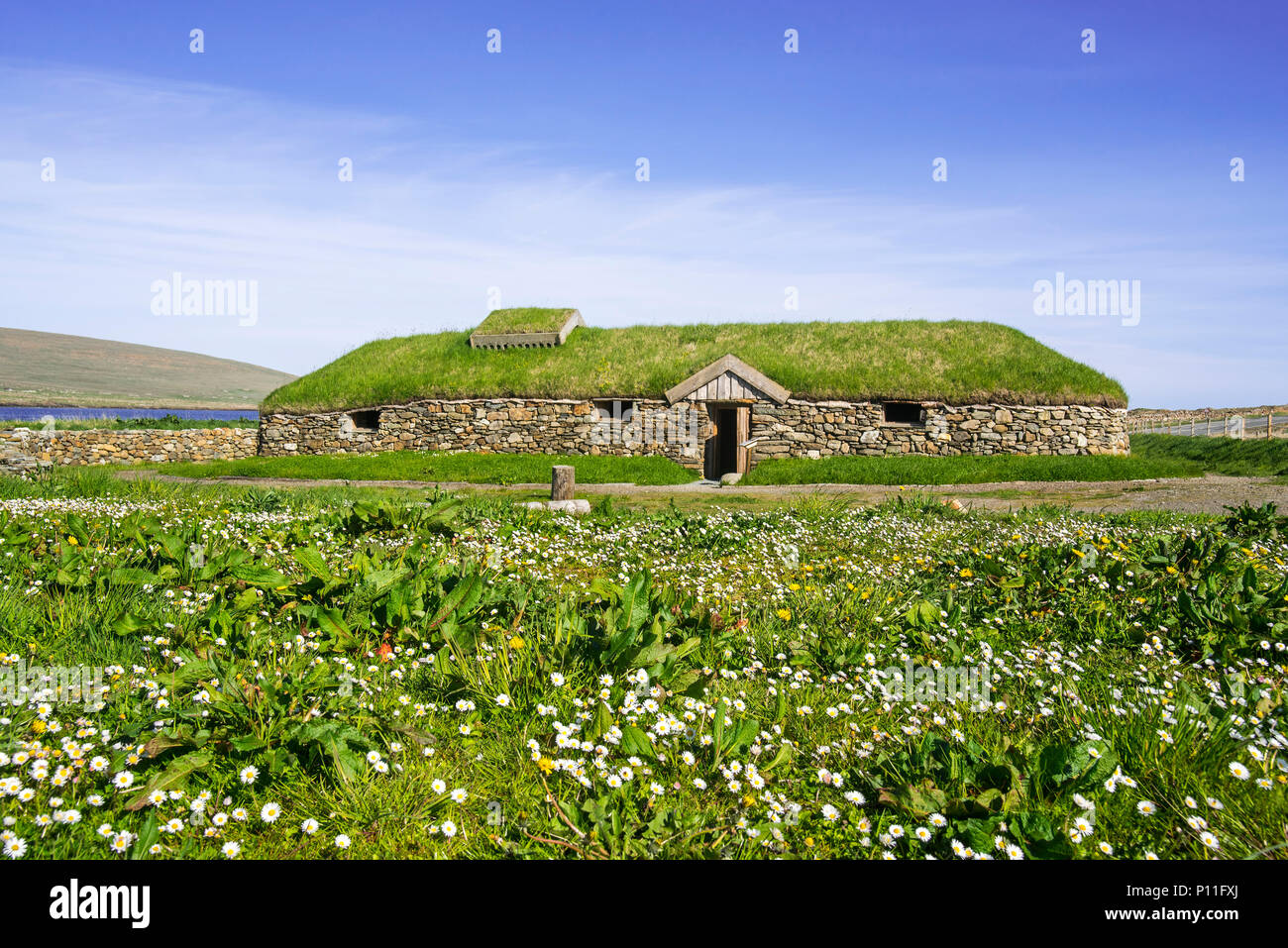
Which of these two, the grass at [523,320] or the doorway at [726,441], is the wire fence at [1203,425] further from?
the grass at [523,320]

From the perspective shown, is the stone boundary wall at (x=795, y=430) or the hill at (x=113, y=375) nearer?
the stone boundary wall at (x=795, y=430)

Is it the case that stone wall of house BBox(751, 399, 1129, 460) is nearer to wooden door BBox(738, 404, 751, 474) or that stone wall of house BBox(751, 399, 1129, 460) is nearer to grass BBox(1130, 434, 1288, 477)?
wooden door BBox(738, 404, 751, 474)

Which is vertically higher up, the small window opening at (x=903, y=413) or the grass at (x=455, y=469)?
the small window opening at (x=903, y=413)

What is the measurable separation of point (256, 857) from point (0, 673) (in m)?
2.25

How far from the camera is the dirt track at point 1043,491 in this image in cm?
1362

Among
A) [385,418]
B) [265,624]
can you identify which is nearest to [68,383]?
[385,418]

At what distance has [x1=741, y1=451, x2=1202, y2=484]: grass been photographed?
62.2ft

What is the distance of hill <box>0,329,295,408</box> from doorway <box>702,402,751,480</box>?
125 metres

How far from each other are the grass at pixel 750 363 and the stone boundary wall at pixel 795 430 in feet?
1.43

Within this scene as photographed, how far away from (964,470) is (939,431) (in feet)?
12.4

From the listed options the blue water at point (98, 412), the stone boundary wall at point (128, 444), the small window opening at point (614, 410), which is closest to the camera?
the small window opening at point (614, 410)

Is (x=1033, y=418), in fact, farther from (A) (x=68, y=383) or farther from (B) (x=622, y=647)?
(A) (x=68, y=383)

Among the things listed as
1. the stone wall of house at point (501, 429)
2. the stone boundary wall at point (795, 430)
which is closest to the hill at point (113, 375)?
the stone wall of house at point (501, 429)

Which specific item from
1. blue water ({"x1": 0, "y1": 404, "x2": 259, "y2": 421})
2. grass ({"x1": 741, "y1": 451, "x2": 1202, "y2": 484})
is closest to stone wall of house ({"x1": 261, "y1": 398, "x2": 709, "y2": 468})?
grass ({"x1": 741, "y1": 451, "x2": 1202, "y2": 484})
